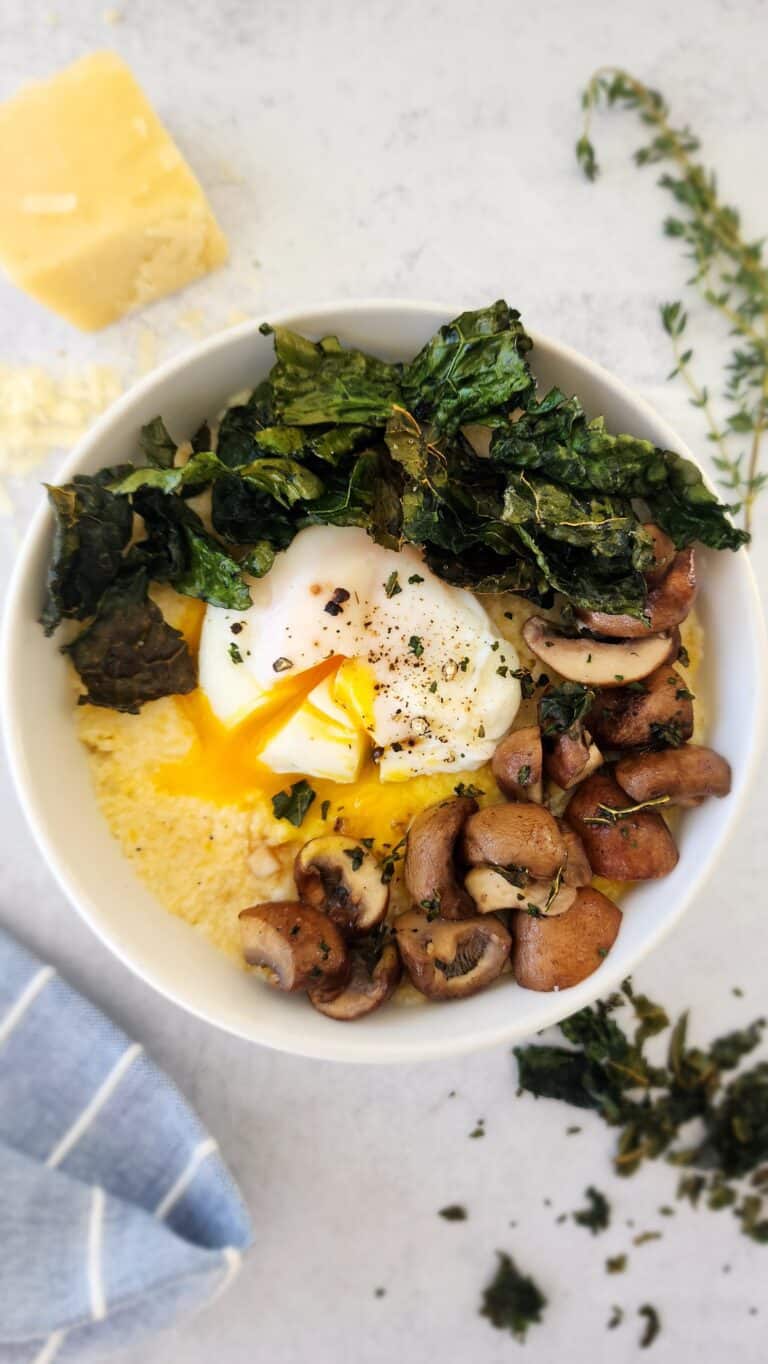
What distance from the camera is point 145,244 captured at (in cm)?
262

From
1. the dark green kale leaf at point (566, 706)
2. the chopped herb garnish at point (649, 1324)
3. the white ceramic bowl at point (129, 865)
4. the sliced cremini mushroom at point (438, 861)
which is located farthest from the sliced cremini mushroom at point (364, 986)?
the chopped herb garnish at point (649, 1324)

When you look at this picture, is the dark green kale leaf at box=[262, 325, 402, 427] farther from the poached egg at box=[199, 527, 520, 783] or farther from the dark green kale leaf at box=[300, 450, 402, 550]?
the poached egg at box=[199, 527, 520, 783]

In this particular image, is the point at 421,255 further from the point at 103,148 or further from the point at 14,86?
the point at 14,86

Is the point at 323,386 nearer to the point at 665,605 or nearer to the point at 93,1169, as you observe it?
the point at 665,605

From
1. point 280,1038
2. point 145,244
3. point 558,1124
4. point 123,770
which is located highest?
point 145,244

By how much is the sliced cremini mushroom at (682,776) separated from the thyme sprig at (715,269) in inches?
30.6

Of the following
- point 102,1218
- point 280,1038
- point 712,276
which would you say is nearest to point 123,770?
point 280,1038

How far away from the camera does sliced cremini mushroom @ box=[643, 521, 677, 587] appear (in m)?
2.28

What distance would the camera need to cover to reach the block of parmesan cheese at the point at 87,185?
8.33 ft

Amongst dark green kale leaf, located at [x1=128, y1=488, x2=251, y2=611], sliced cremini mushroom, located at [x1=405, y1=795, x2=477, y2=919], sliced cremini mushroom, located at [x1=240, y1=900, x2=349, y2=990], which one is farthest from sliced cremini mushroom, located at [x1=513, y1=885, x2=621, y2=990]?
dark green kale leaf, located at [x1=128, y1=488, x2=251, y2=611]

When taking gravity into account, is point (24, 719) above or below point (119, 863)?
above

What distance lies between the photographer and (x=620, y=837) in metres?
2.34

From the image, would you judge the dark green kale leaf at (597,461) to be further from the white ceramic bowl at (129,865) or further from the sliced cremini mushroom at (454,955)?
the sliced cremini mushroom at (454,955)

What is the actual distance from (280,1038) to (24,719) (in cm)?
88
